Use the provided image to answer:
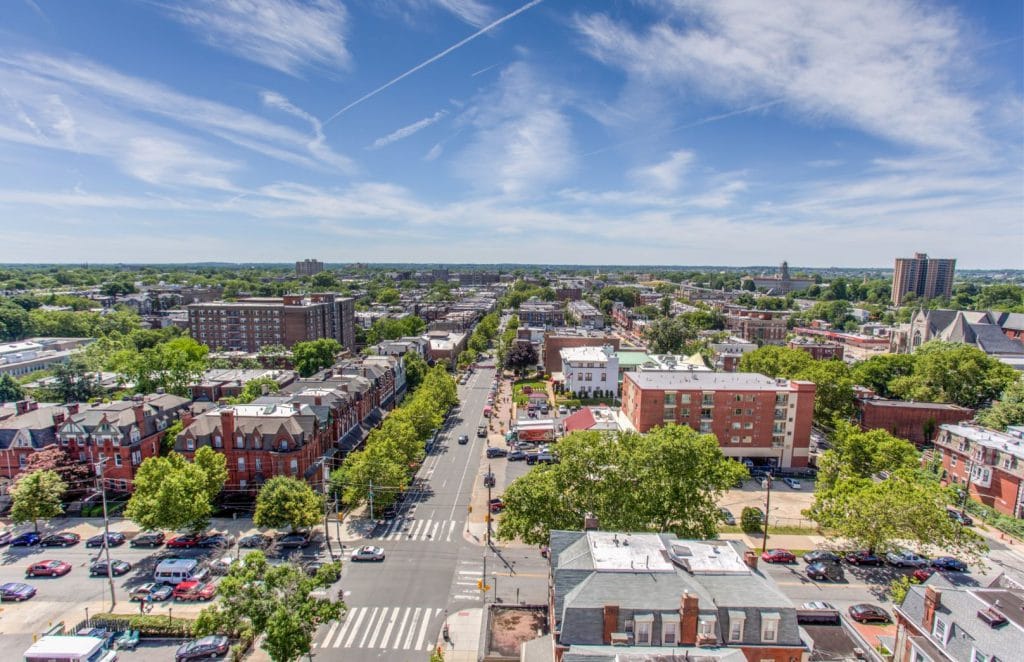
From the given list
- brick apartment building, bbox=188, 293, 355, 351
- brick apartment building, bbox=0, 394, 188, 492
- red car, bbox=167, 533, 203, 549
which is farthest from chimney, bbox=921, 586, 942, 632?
brick apartment building, bbox=188, 293, 355, 351

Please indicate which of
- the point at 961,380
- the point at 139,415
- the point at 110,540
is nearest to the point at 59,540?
the point at 110,540

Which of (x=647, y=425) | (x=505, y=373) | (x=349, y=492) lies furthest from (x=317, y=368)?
(x=647, y=425)

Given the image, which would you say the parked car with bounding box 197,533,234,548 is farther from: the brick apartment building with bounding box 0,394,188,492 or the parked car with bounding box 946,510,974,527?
the parked car with bounding box 946,510,974,527

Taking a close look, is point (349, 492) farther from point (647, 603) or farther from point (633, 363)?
point (633, 363)

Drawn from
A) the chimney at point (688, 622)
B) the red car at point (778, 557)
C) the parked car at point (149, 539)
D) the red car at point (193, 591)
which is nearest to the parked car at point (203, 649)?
the red car at point (193, 591)

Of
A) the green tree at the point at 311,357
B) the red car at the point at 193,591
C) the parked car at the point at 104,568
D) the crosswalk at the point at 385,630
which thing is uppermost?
the green tree at the point at 311,357

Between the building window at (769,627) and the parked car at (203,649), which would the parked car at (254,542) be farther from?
the building window at (769,627)
